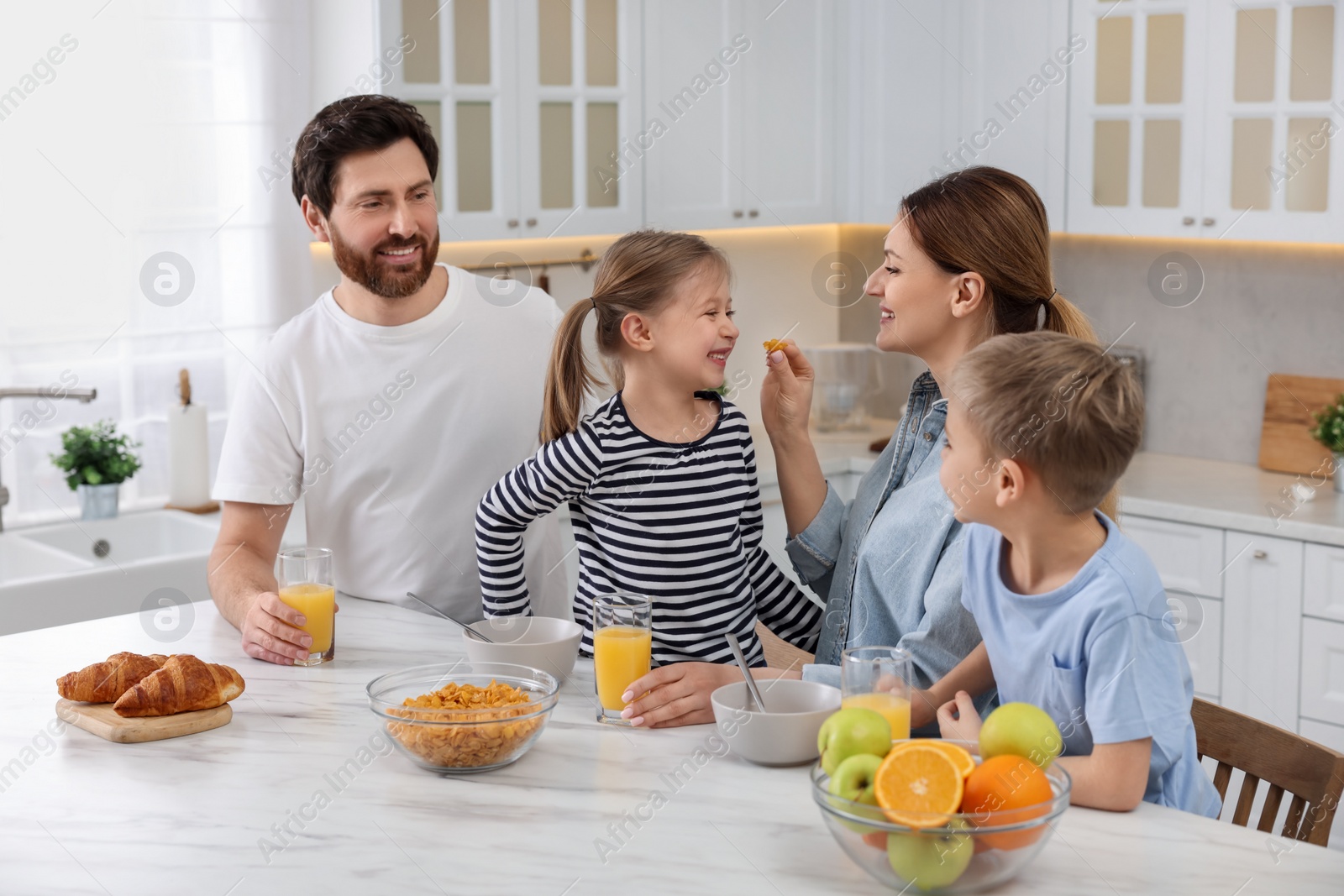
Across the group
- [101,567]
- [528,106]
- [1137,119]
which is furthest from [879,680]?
[1137,119]

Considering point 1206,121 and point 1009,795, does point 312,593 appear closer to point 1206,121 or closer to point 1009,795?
point 1009,795

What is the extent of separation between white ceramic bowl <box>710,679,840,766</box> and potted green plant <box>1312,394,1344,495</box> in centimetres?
236

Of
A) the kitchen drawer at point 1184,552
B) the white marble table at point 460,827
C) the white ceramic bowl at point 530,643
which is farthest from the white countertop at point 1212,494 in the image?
the white marble table at point 460,827

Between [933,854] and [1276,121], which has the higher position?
[1276,121]

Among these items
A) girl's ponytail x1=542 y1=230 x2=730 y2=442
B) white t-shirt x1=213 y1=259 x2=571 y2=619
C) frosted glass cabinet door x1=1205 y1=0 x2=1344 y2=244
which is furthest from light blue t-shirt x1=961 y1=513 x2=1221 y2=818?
frosted glass cabinet door x1=1205 y1=0 x2=1344 y2=244

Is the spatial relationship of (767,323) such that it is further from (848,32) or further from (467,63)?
(467,63)

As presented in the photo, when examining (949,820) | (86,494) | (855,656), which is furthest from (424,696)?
(86,494)

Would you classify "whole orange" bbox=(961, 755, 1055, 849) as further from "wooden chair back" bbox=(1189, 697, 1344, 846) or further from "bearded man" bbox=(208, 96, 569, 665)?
"bearded man" bbox=(208, 96, 569, 665)

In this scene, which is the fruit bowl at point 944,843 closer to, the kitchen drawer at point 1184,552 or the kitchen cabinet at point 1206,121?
the kitchen drawer at point 1184,552

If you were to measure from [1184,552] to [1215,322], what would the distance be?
2.56ft

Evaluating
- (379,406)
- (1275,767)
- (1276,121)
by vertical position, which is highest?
(1276,121)

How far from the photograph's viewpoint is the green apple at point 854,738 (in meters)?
1.14

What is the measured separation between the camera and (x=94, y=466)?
312 centimetres

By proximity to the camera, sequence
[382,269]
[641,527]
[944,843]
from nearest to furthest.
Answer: [944,843] < [641,527] < [382,269]
